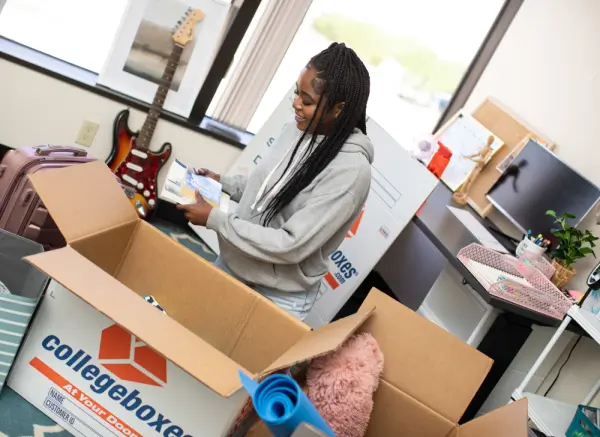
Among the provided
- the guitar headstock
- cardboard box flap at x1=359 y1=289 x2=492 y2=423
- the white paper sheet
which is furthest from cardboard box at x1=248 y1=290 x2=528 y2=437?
the guitar headstock

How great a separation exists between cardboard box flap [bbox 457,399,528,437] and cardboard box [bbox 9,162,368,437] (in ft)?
1.15

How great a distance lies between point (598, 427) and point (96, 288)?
1.40 m

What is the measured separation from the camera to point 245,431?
5.37 feet

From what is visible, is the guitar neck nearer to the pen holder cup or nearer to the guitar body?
the guitar body

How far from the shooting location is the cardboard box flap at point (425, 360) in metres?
1.63

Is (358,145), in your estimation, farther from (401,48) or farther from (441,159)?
(401,48)

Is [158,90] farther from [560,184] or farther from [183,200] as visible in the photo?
[560,184]

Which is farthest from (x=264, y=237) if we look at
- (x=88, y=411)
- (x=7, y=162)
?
(x=7, y=162)

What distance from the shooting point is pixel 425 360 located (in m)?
1.66

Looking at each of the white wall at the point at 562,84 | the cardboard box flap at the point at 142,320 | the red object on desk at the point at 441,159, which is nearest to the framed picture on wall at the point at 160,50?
the red object on desk at the point at 441,159

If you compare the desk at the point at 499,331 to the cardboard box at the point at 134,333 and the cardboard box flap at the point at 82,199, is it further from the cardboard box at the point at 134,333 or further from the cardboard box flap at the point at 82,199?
the cardboard box flap at the point at 82,199

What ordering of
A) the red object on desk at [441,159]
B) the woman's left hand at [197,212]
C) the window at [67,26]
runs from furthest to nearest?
the red object on desk at [441,159]
the window at [67,26]
the woman's left hand at [197,212]

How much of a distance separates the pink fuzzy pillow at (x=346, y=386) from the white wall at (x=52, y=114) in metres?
1.97

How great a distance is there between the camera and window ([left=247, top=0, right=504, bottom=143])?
3.53m
